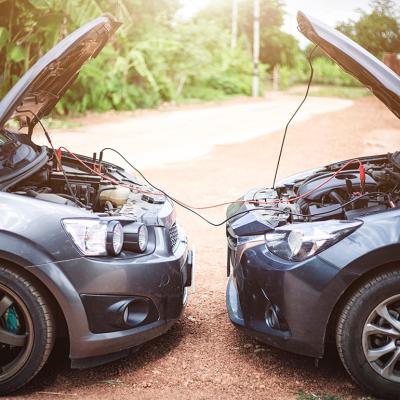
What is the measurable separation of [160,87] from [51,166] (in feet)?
65.4

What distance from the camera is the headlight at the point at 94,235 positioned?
3215mm

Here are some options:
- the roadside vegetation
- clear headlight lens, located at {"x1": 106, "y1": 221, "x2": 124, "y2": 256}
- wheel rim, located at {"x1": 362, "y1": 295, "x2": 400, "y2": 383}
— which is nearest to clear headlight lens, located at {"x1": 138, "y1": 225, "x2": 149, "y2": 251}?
clear headlight lens, located at {"x1": 106, "y1": 221, "x2": 124, "y2": 256}

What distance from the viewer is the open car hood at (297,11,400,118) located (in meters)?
3.34

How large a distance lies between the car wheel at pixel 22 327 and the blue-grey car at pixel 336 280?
3.62ft

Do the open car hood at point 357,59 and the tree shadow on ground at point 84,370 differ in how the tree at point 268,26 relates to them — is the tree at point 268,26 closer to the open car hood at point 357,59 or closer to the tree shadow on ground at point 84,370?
the open car hood at point 357,59

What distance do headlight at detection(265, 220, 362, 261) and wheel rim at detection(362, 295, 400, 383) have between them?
15.9 inches

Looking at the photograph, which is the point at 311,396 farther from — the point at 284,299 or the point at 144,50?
the point at 144,50

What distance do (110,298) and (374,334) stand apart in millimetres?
1366

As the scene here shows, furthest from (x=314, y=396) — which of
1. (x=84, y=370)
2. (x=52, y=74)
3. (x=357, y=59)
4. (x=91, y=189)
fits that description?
(x=52, y=74)

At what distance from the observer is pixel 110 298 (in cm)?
326

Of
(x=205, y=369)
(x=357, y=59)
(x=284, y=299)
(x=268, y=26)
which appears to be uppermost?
(x=357, y=59)

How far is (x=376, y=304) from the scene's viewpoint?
3.15 m

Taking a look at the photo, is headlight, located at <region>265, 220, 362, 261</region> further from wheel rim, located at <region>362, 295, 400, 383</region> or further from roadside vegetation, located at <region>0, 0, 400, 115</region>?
roadside vegetation, located at <region>0, 0, 400, 115</region>

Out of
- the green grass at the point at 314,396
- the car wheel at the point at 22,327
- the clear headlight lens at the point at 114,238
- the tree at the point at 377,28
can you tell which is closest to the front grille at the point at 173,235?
the clear headlight lens at the point at 114,238
